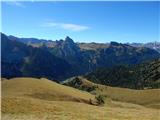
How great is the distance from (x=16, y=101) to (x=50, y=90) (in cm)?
4636

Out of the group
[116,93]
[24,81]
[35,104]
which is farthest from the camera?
[116,93]

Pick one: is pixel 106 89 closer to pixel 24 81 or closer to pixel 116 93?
pixel 116 93

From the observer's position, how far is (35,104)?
46.2m

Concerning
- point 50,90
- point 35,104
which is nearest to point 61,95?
point 50,90

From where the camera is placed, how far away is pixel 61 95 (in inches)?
3474

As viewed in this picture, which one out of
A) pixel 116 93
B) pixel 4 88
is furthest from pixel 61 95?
pixel 116 93

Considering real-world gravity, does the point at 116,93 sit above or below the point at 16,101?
below

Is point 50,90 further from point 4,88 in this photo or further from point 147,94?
point 147,94

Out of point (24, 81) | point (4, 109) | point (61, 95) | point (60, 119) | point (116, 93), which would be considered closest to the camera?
point (60, 119)

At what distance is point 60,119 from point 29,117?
3660mm

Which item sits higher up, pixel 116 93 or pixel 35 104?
pixel 35 104

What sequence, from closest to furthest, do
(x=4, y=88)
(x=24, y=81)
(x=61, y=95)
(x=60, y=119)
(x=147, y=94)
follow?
(x=60, y=119) < (x=61, y=95) < (x=4, y=88) < (x=24, y=81) < (x=147, y=94)

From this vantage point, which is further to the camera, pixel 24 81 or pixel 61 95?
pixel 24 81

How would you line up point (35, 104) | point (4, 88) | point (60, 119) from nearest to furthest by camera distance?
1. point (60, 119)
2. point (35, 104)
3. point (4, 88)
